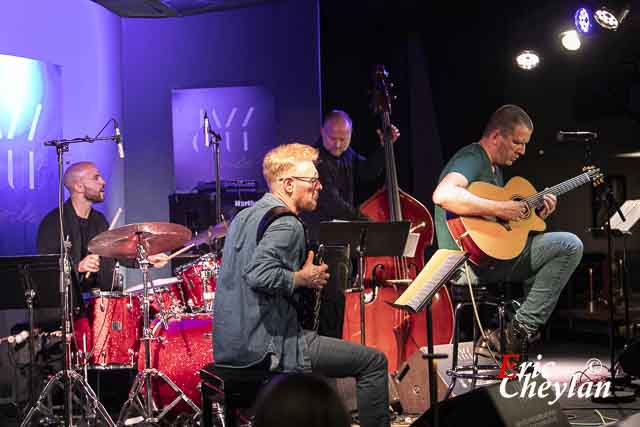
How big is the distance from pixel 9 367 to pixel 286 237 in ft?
13.4

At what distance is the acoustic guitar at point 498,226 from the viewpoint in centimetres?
579

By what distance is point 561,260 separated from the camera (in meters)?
5.88

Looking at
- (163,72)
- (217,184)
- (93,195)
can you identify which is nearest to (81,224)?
(93,195)

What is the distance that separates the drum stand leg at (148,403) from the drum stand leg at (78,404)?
0.51 ft

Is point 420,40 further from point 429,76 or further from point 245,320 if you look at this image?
point 245,320

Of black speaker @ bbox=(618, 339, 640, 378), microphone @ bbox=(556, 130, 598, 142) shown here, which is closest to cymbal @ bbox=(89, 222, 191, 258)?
microphone @ bbox=(556, 130, 598, 142)

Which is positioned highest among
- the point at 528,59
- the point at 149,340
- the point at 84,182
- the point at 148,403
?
the point at 528,59

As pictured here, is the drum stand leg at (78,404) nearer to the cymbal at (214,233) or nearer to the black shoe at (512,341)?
the cymbal at (214,233)

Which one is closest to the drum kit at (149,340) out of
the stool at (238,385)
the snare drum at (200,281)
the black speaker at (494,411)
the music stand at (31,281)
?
the snare drum at (200,281)

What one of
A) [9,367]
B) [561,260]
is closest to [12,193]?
[9,367]

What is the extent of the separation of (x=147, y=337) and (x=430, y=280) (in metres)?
2.46

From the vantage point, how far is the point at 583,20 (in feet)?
24.9

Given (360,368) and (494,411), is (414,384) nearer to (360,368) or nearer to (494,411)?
(360,368)

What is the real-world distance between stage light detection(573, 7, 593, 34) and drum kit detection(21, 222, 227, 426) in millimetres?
4042
